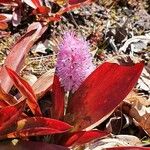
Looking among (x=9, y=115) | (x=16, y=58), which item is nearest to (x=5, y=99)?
(x=9, y=115)

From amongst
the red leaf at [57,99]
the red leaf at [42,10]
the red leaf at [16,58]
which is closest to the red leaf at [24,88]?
the red leaf at [57,99]

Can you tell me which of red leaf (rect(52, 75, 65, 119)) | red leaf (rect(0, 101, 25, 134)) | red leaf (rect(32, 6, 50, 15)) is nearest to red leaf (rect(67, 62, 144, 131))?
red leaf (rect(52, 75, 65, 119))

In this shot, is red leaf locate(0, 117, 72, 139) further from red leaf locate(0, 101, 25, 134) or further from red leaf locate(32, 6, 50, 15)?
red leaf locate(32, 6, 50, 15)

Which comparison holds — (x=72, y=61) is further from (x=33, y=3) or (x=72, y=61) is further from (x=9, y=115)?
(x=33, y=3)

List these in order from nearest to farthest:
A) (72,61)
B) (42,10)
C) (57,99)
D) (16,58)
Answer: (72,61), (57,99), (16,58), (42,10)

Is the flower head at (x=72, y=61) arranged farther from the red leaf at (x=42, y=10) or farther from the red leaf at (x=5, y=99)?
the red leaf at (x=42, y=10)

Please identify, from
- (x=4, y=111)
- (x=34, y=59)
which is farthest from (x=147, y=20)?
(x=4, y=111)

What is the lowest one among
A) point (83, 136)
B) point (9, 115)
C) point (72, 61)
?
point (83, 136)
